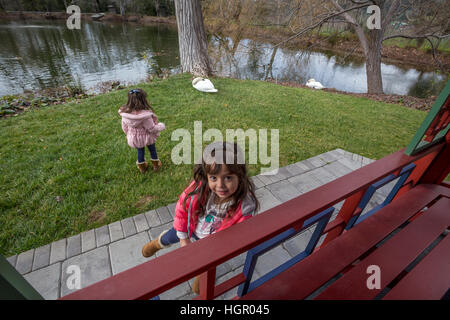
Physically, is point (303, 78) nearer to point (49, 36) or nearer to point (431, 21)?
point (431, 21)

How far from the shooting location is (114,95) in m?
A: 5.91

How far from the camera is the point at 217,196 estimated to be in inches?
58.8

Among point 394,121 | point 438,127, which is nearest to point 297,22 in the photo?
point 394,121

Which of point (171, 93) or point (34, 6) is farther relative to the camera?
point (34, 6)

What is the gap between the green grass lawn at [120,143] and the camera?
2.56 metres

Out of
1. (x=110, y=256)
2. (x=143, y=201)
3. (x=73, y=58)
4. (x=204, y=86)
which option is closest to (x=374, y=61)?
(x=204, y=86)

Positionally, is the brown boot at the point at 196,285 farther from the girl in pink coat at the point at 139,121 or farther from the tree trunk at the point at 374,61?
the tree trunk at the point at 374,61

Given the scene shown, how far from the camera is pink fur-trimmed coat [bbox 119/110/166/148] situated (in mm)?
2760

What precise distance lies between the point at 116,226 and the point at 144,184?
741mm

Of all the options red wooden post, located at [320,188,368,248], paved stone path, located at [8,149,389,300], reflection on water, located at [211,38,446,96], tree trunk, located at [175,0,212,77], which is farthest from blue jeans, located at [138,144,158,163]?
reflection on water, located at [211,38,446,96]

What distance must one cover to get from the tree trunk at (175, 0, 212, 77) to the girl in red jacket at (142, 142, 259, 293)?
694 centimetres

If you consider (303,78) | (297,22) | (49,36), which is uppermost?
(297,22)

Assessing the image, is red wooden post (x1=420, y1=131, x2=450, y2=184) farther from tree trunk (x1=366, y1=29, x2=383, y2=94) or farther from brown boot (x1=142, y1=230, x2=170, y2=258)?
tree trunk (x1=366, y1=29, x2=383, y2=94)

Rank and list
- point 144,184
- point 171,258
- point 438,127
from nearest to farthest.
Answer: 1. point 171,258
2. point 438,127
3. point 144,184
